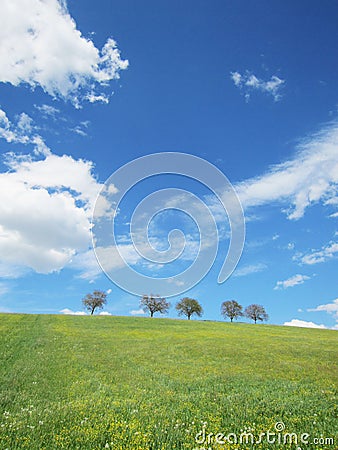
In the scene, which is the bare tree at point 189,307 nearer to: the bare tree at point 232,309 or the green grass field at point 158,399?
the bare tree at point 232,309

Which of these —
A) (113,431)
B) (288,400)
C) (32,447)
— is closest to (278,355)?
(288,400)

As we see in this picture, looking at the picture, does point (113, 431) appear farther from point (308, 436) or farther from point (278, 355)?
point (278, 355)

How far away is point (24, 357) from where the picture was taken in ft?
80.2

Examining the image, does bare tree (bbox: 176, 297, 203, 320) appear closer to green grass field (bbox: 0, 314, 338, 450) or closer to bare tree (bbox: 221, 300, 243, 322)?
bare tree (bbox: 221, 300, 243, 322)

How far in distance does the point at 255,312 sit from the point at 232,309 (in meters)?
9.97

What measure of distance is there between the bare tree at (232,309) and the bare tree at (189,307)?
1074 centimetres

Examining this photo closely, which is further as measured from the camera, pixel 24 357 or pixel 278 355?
pixel 278 355

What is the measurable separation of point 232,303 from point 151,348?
8729cm

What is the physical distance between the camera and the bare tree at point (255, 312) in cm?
11606

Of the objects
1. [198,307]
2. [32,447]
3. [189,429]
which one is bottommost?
[32,447]

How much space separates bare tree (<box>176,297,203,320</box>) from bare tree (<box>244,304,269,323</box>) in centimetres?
2063

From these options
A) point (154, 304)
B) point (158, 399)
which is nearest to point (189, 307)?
point (154, 304)

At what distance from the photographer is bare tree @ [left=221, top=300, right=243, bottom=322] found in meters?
113

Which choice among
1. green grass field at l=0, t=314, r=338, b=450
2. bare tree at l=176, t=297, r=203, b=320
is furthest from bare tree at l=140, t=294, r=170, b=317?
green grass field at l=0, t=314, r=338, b=450
